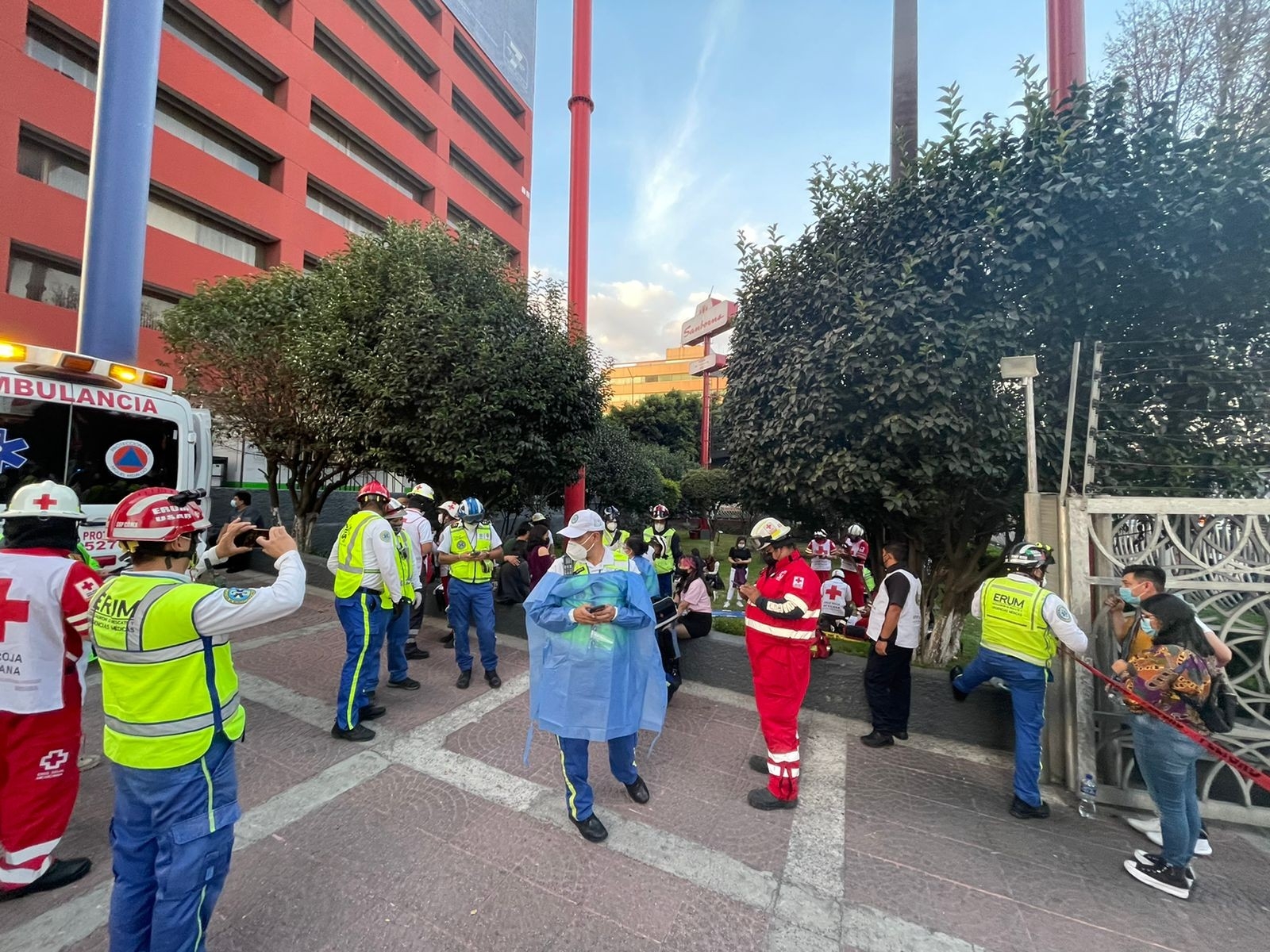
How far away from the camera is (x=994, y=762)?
4277mm

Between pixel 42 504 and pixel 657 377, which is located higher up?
pixel 657 377

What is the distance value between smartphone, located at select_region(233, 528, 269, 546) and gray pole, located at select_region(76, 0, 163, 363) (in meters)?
8.44

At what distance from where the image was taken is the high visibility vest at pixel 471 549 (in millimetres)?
5461

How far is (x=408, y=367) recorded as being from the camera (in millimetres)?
8320

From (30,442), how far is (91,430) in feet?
1.47

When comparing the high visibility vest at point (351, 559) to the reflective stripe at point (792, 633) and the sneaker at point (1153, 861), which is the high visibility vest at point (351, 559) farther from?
the sneaker at point (1153, 861)

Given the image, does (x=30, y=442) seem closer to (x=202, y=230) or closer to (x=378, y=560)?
(x=378, y=560)

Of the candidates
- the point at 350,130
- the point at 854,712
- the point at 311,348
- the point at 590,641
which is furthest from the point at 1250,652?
the point at 350,130

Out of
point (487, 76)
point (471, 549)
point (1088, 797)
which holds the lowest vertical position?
point (1088, 797)

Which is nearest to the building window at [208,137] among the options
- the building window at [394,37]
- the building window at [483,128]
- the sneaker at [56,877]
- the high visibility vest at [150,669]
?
the building window at [394,37]

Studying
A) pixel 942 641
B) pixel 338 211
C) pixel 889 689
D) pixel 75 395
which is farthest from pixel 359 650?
pixel 338 211

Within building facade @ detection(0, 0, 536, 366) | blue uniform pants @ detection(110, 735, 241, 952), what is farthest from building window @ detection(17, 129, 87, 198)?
blue uniform pants @ detection(110, 735, 241, 952)

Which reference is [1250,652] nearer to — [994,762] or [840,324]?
[994,762]

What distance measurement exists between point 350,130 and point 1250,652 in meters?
27.3
